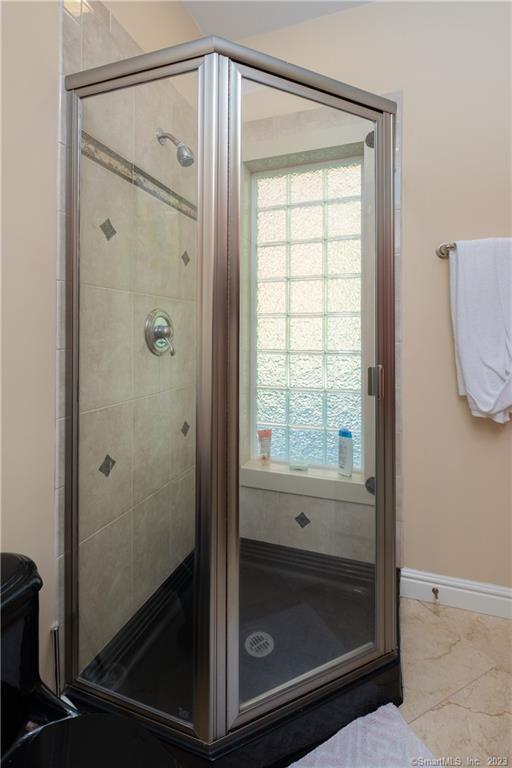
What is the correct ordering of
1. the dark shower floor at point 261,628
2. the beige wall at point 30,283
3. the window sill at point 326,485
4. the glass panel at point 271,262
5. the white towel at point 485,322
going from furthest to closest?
1. the white towel at point 485,322
2. the window sill at point 326,485
3. the glass panel at point 271,262
4. the dark shower floor at point 261,628
5. the beige wall at point 30,283

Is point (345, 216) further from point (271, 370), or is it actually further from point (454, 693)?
point (454, 693)

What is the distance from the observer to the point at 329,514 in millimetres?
1377

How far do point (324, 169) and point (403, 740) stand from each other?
177 centimetres

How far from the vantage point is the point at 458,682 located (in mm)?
1403

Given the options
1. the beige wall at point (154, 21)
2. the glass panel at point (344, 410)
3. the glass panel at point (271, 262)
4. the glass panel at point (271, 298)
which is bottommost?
the glass panel at point (344, 410)

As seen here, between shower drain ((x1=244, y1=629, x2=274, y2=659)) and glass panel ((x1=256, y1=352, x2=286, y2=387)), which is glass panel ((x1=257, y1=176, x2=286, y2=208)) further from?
shower drain ((x1=244, y1=629, x2=274, y2=659))

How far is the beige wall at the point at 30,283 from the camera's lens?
101cm

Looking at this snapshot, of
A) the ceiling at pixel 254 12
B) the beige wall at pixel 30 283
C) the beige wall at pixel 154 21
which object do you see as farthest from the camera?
the ceiling at pixel 254 12

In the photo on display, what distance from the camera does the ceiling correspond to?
185 centimetres

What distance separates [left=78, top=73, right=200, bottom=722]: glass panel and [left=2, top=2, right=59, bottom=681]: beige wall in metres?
0.09

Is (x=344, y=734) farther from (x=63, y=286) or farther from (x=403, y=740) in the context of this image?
(x=63, y=286)

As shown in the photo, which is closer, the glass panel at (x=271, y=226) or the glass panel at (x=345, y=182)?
the glass panel at (x=271, y=226)

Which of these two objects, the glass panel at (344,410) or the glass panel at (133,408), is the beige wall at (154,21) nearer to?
the glass panel at (133,408)

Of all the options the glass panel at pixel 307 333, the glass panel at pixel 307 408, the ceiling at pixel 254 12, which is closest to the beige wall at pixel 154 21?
the ceiling at pixel 254 12
